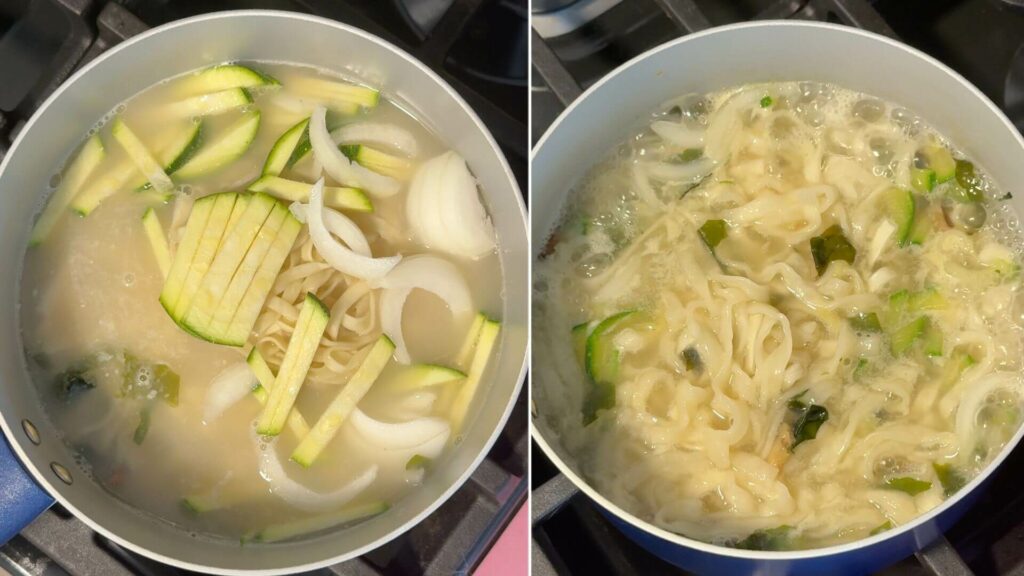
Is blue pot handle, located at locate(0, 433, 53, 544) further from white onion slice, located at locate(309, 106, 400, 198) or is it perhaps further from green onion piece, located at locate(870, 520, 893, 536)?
green onion piece, located at locate(870, 520, 893, 536)

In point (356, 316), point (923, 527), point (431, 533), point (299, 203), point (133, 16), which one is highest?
point (133, 16)

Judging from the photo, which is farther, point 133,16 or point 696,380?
point 133,16

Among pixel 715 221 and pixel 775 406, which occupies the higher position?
pixel 715 221

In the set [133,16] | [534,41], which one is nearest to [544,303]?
[534,41]

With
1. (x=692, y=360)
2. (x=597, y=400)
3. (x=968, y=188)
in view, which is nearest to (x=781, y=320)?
(x=692, y=360)

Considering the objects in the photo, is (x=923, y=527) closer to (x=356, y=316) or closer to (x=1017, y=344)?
(x=1017, y=344)

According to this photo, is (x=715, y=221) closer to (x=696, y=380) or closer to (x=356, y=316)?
(x=696, y=380)
